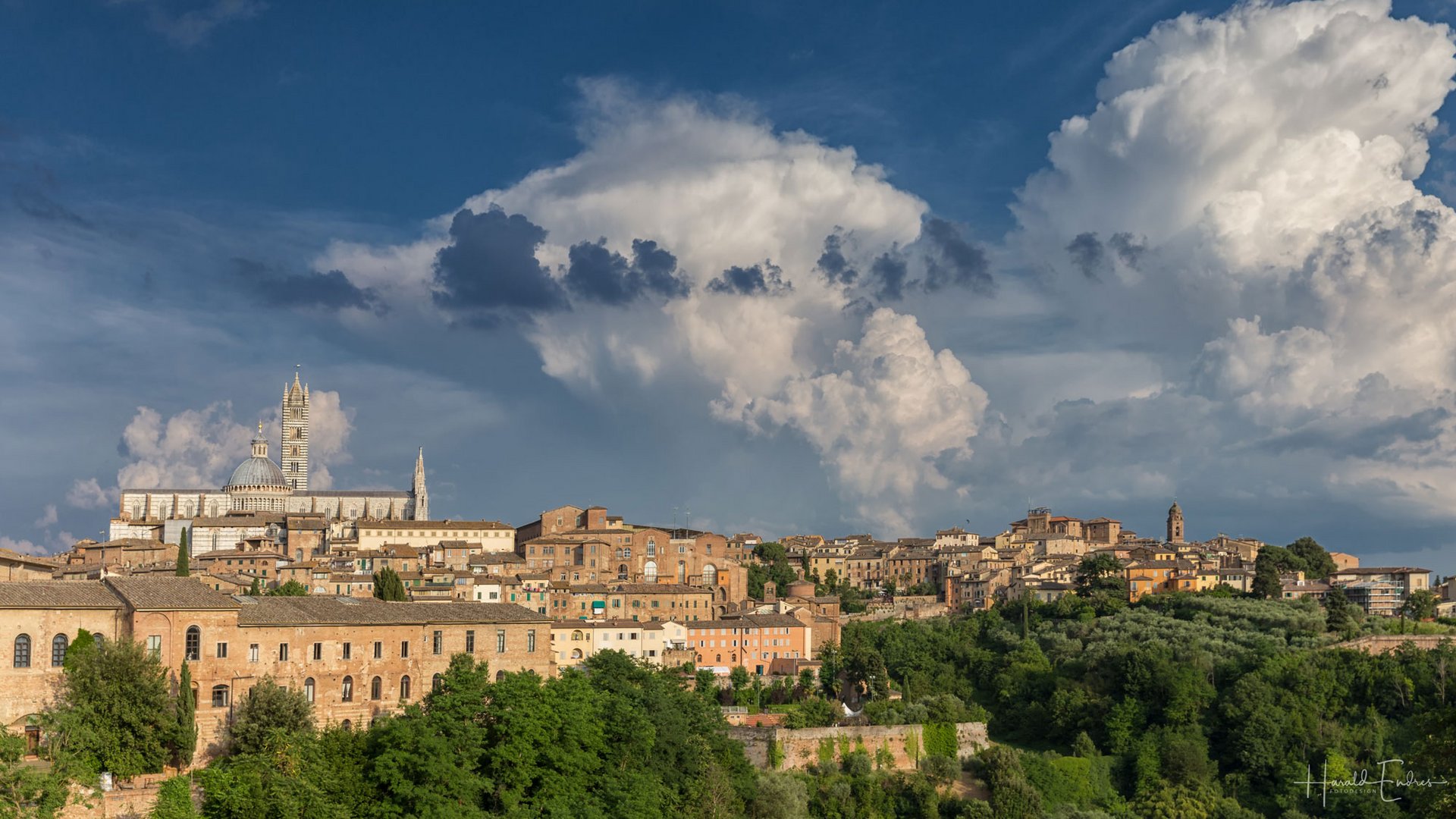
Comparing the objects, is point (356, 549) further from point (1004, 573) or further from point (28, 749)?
point (28, 749)

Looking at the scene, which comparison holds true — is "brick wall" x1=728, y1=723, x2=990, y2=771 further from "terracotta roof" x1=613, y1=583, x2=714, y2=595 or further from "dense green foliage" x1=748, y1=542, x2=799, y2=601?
"dense green foliage" x1=748, y1=542, x2=799, y2=601

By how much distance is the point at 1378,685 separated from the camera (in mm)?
65250

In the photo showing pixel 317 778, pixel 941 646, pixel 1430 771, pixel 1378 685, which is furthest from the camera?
pixel 941 646

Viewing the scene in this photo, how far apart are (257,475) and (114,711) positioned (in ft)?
343

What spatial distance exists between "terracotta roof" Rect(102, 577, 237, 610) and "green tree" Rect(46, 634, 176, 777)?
5.65ft

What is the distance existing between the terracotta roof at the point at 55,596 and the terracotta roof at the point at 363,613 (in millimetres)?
4043

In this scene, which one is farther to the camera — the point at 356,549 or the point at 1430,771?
the point at 356,549

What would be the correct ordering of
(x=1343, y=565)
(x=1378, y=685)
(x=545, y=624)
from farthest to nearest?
(x=1343, y=565), (x=1378, y=685), (x=545, y=624)

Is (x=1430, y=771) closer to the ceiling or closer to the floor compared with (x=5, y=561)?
closer to the floor

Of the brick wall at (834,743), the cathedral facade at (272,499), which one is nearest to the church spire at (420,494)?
the cathedral facade at (272,499)

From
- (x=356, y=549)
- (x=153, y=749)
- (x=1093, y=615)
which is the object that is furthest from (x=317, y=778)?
(x=356, y=549)

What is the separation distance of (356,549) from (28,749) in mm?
65517

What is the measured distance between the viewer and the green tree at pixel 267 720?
3941 cm

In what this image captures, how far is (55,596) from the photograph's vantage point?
4022 centimetres
